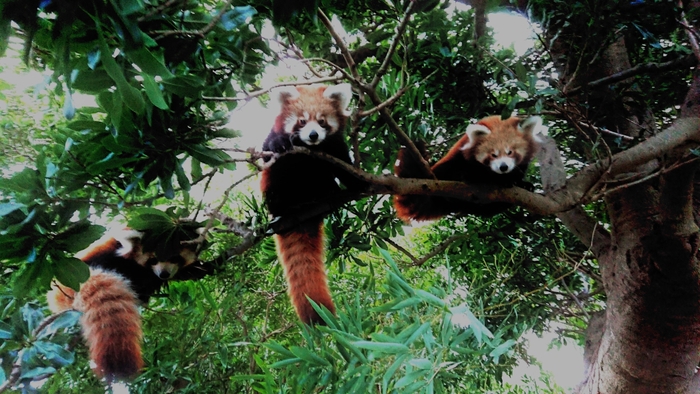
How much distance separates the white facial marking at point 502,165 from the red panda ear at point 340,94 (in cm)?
100

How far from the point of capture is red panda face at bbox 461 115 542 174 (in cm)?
270

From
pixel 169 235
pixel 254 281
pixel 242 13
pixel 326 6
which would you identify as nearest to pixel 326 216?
pixel 254 281

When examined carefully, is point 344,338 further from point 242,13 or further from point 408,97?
point 408,97

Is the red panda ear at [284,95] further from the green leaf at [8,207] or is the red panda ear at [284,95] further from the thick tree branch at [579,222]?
the green leaf at [8,207]

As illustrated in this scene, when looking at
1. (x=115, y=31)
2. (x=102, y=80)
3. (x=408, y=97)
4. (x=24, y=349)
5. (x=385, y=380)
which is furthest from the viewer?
(x=408, y=97)

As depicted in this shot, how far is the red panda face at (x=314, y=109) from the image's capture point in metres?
2.86

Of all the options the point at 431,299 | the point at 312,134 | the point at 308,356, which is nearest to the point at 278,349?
the point at 308,356

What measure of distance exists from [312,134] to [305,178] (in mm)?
262

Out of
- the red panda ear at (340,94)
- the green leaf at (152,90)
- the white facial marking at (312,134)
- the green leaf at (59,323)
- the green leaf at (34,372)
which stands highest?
the red panda ear at (340,94)

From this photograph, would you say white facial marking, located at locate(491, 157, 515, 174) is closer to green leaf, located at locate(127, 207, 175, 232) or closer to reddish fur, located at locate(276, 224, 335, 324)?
reddish fur, located at locate(276, 224, 335, 324)

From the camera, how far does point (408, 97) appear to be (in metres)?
2.37

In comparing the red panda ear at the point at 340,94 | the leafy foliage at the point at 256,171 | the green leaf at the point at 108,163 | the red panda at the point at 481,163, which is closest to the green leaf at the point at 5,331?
the leafy foliage at the point at 256,171

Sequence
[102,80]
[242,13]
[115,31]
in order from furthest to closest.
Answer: [242,13], [102,80], [115,31]

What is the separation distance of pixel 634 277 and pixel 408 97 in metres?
1.38
